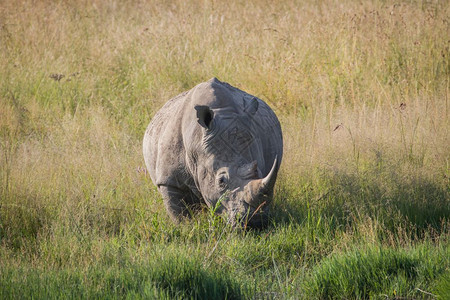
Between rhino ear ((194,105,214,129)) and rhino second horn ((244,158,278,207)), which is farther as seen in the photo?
rhino ear ((194,105,214,129))

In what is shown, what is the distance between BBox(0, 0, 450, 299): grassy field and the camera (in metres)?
4.21

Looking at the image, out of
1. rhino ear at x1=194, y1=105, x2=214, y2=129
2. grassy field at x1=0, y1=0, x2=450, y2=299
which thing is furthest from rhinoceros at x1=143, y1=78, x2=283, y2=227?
grassy field at x1=0, y1=0, x2=450, y2=299

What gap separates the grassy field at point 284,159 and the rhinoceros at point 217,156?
0.22 metres

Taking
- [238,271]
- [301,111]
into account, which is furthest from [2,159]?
[301,111]

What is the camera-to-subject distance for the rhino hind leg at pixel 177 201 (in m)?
5.35

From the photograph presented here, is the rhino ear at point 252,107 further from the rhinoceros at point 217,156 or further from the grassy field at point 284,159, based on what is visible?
the grassy field at point 284,159

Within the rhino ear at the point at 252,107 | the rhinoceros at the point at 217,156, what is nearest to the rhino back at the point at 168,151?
the rhinoceros at the point at 217,156

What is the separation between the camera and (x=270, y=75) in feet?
28.7

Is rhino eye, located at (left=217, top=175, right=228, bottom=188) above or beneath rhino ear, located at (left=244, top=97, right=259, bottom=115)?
beneath

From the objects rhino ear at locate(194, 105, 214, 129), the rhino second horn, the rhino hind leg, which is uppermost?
rhino ear at locate(194, 105, 214, 129)

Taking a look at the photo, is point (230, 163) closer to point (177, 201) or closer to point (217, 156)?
point (217, 156)

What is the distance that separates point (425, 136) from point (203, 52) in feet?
14.5

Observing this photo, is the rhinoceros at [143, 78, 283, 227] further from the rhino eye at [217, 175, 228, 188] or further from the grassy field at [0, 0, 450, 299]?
the grassy field at [0, 0, 450, 299]

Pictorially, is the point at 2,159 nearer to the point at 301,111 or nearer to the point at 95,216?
the point at 95,216
